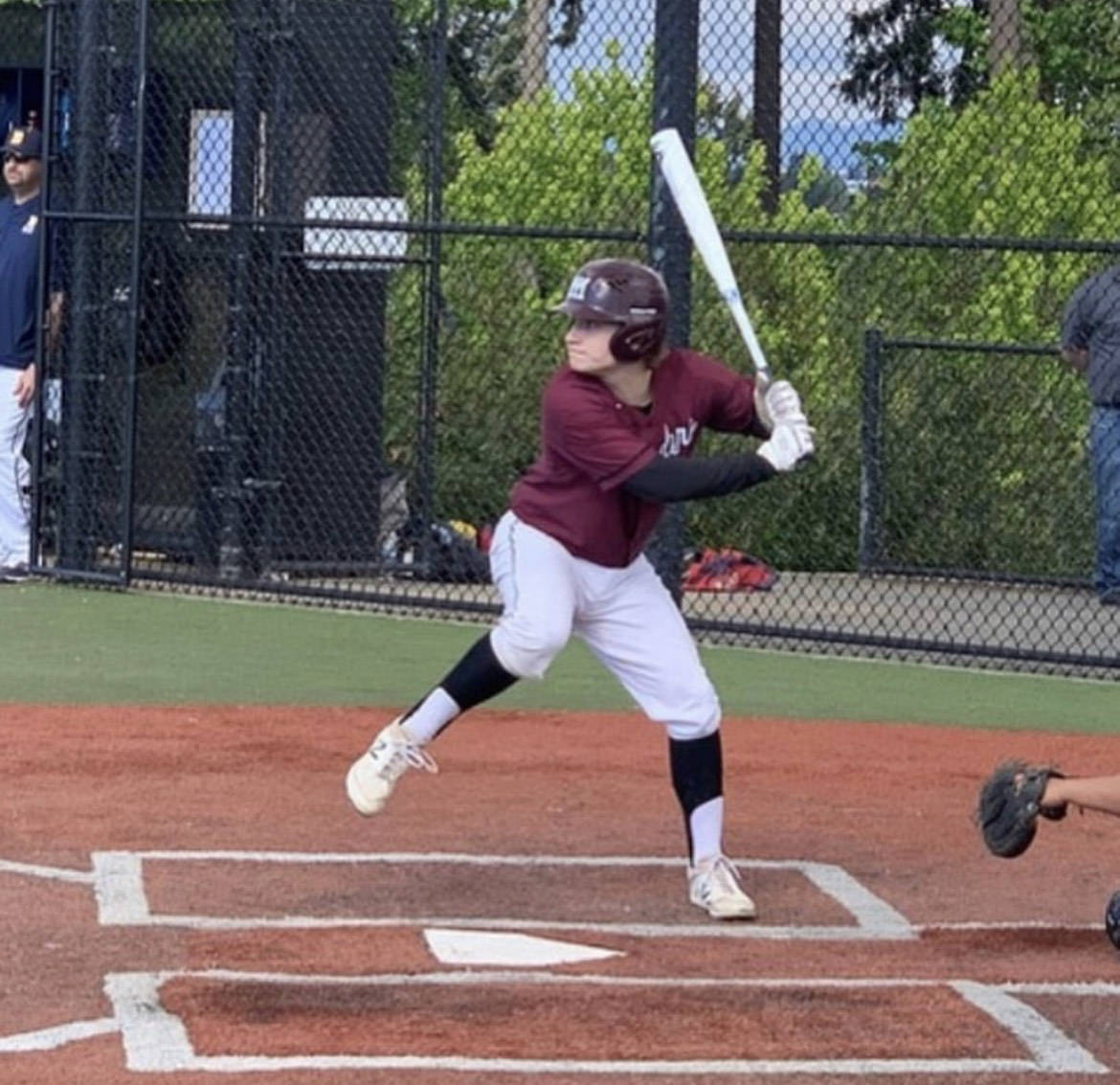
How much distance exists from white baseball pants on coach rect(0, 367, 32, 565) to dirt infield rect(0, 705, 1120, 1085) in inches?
164

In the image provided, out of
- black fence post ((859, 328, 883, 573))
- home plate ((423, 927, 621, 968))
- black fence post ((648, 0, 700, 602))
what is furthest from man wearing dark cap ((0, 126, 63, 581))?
home plate ((423, 927, 621, 968))

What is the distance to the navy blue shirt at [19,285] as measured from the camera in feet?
44.1

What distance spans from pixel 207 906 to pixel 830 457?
29.5ft

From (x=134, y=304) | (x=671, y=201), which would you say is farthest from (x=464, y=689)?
(x=134, y=304)

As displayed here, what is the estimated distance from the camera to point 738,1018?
5.18 meters

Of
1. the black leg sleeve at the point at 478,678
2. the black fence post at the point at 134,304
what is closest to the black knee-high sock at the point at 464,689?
the black leg sleeve at the point at 478,678

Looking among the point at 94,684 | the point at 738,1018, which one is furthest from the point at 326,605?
the point at 738,1018

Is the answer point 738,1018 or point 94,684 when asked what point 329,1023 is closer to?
point 738,1018

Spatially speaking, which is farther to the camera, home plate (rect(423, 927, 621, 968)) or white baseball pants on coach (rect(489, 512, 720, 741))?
white baseball pants on coach (rect(489, 512, 720, 741))

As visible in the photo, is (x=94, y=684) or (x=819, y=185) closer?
(x=94, y=684)

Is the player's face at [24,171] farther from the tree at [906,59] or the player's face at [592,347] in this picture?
the player's face at [592,347]

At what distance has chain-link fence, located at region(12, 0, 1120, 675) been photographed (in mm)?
13375

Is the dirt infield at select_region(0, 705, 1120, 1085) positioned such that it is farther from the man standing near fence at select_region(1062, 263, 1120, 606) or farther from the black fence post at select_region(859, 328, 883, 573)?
the black fence post at select_region(859, 328, 883, 573)

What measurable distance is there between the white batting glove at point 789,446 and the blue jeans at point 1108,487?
18.4ft
